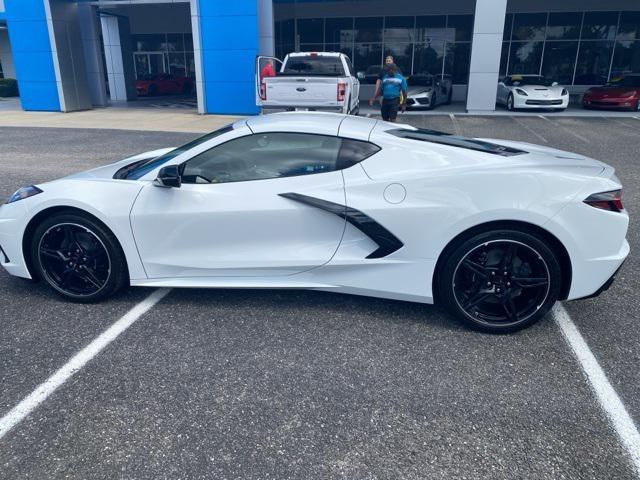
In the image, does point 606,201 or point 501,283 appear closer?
point 606,201

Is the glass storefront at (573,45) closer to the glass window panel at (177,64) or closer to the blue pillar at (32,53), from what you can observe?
the glass window panel at (177,64)

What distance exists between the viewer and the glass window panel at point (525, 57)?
24828 mm

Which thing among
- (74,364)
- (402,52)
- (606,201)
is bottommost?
(74,364)

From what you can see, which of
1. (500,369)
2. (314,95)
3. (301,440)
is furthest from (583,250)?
(314,95)

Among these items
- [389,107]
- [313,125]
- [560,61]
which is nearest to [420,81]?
[389,107]

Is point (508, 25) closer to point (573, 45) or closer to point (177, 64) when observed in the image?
point (573, 45)

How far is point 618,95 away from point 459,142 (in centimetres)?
1779

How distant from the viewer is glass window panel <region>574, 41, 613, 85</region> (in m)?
24.4

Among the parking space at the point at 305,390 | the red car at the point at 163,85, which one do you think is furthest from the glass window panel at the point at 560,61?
the parking space at the point at 305,390

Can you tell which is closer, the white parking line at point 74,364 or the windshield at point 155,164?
the white parking line at point 74,364

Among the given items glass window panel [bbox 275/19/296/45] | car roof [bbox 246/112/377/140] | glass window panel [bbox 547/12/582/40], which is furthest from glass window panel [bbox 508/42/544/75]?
car roof [bbox 246/112/377/140]

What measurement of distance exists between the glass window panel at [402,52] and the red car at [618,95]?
935 cm

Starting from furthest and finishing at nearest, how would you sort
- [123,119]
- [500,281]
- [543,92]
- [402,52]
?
[402,52] → [543,92] → [123,119] → [500,281]

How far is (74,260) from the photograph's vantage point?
12.7 feet
